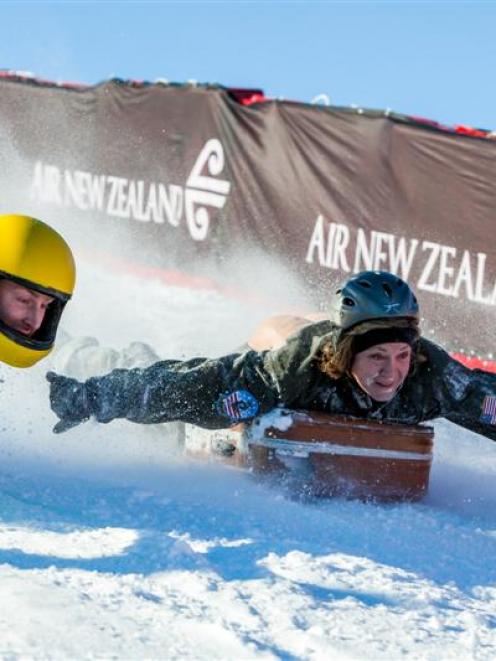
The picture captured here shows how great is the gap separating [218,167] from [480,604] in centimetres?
797

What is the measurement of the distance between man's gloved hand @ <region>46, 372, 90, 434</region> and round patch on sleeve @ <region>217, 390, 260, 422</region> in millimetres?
570

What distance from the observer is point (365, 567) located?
125 inches

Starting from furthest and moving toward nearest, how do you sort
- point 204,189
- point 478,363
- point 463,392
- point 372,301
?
point 204,189 < point 478,363 < point 463,392 < point 372,301

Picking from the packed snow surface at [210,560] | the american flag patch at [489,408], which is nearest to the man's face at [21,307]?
the packed snow surface at [210,560]

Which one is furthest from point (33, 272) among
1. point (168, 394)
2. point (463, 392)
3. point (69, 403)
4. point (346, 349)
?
point (463, 392)

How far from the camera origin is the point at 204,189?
10.7 m

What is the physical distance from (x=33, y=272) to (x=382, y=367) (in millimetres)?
1443

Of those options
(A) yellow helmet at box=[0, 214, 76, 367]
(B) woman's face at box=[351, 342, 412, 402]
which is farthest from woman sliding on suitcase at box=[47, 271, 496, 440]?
(A) yellow helmet at box=[0, 214, 76, 367]

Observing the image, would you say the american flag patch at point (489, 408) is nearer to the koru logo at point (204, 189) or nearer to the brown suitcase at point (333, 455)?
the brown suitcase at point (333, 455)

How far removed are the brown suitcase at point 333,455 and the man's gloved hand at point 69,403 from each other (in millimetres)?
714

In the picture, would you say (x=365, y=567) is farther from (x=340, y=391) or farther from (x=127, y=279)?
(x=127, y=279)

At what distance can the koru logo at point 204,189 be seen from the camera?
34.3 feet

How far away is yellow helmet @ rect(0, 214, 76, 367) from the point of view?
3963mm

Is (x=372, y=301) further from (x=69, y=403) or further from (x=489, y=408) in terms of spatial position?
(x=69, y=403)
